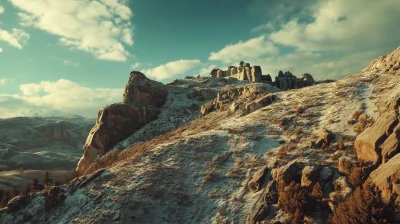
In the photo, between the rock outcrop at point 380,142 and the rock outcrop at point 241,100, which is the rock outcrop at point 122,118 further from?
the rock outcrop at point 380,142

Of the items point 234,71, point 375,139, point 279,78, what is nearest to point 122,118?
point 375,139

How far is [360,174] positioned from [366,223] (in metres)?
4.56

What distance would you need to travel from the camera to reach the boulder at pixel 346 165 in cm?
1933

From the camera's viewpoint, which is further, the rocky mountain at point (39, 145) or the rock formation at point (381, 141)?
the rocky mountain at point (39, 145)

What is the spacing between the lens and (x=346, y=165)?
19672 mm

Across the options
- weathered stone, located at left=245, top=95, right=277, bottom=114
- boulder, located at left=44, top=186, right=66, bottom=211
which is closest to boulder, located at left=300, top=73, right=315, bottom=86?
weathered stone, located at left=245, top=95, right=277, bottom=114

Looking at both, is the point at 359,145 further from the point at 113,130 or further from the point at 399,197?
the point at 113,130

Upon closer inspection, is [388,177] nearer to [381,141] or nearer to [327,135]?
[381,141]

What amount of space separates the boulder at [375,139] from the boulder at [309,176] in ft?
11.7

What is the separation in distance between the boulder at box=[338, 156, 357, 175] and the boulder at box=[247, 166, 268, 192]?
550 centimetres

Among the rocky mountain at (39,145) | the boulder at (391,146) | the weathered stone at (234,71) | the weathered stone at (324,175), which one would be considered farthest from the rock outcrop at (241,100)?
the rocky mountain at (39,145)

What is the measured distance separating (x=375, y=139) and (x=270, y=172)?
7.91 m

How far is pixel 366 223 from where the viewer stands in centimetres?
1432

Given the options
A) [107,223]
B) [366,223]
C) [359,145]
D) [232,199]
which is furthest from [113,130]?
[366,223]
